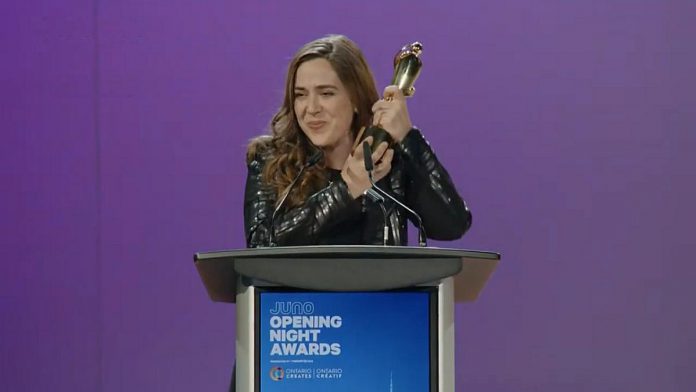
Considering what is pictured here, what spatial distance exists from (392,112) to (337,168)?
27 centimetres

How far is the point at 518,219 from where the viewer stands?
313 centimetres

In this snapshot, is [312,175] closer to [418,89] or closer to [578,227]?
[418,89]

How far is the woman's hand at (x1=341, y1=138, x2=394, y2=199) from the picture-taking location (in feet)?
6.08

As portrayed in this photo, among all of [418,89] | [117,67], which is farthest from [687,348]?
[117,67]

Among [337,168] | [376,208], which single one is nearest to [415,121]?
[337,168]

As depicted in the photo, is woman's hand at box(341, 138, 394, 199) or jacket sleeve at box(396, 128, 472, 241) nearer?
woman's hand at box(341, 138, 394, 199)

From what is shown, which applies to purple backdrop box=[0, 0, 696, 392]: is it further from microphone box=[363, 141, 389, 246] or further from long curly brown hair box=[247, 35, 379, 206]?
microphone box=[363, 141, 389, 246]

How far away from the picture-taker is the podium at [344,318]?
119 centimetres

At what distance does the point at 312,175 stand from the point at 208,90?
1150 millimetres

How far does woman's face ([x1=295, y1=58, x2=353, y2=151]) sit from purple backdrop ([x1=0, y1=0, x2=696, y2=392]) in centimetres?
97

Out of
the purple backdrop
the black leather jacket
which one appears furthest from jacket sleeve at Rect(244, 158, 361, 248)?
the purple backdrop

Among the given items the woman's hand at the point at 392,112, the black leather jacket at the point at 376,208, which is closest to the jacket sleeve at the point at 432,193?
the black leather jacket at the point at 376,208

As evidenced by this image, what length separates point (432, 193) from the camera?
2031 millimetres

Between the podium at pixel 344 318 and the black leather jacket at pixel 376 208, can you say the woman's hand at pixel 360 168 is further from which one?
the podium at pixel 344 318
